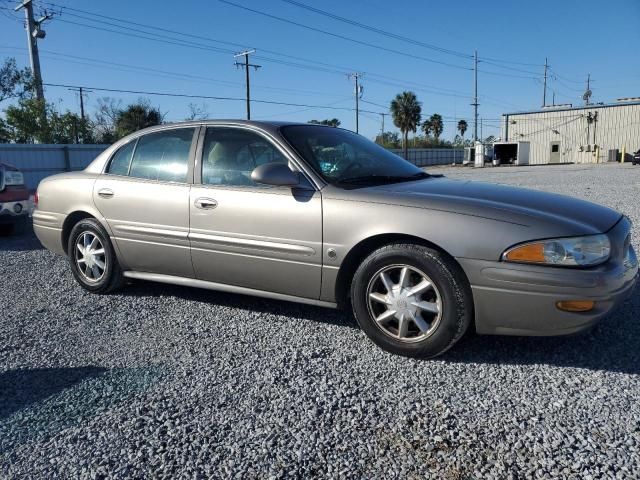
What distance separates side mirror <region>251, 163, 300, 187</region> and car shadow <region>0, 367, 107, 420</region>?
58.3 inches

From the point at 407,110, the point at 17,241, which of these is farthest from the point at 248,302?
the point at 407,110

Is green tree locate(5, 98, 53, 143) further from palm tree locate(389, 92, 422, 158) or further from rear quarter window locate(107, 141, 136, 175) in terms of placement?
palm tree locate(389, 92, 422, 158)

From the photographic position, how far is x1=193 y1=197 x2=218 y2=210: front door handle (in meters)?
3.70

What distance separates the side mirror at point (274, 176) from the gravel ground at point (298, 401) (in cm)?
103

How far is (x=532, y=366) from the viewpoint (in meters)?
2.92

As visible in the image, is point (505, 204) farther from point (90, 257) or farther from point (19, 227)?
point (19, 227)

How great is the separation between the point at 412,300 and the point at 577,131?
55.2 metres

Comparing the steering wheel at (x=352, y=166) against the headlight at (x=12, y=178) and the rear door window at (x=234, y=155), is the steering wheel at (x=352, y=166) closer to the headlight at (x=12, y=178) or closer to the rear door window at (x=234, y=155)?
the rear door window at (x=234, y=155)

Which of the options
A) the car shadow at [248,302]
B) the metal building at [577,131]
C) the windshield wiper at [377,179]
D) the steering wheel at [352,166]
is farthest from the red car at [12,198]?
the metal building at [577,131]

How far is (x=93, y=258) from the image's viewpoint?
4449 mm

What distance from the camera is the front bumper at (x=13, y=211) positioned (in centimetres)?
718

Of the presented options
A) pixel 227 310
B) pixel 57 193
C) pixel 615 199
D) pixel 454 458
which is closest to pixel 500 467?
pixel 454 458

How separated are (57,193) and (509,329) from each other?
13.2ft

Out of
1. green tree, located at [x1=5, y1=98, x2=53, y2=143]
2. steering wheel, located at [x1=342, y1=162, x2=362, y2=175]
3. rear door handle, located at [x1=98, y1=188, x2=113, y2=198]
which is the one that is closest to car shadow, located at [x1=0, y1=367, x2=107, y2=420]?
rear door handle, located at [x1=98, y1=188, x2=113, y2=198]
